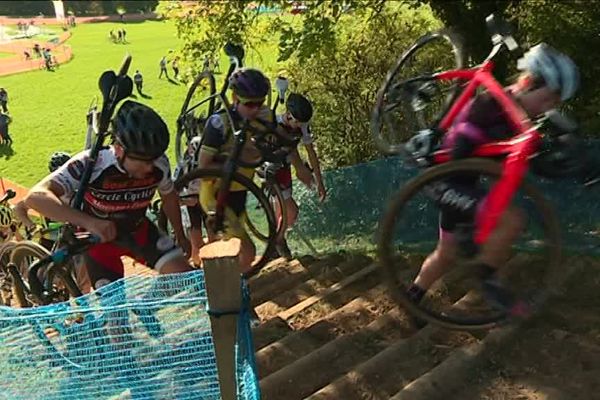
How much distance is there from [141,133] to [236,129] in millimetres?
1226

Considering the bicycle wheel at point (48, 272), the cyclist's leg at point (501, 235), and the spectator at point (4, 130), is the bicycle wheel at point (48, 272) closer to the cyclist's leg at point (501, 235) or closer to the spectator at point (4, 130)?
the cyclist's leg at point (501, 235)

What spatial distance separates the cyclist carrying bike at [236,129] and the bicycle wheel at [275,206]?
277 millimetres

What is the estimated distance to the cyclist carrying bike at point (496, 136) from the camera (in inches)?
127

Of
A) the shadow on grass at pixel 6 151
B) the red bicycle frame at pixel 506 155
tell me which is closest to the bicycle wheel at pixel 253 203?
the red bicycle frame at pixel 506 155

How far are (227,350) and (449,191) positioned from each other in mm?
1298

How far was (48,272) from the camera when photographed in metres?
4.46

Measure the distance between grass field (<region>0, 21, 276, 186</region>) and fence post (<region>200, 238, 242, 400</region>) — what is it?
15391mm

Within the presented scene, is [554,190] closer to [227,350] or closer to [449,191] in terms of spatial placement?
[449,191]

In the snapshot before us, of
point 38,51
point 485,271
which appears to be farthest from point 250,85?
point 38,51

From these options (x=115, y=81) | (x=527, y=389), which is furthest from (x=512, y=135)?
(x=115, y=81)

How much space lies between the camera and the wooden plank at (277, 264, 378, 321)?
16.9 feet

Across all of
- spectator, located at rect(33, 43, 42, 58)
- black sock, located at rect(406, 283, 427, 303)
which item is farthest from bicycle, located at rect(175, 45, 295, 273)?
spectator, located at rect(33, 43, 42, 58)

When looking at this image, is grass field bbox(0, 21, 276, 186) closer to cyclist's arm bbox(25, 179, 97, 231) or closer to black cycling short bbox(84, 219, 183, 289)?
black cycling short bbox(84, 219, 183, 289)

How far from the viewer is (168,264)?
4.15 metres
